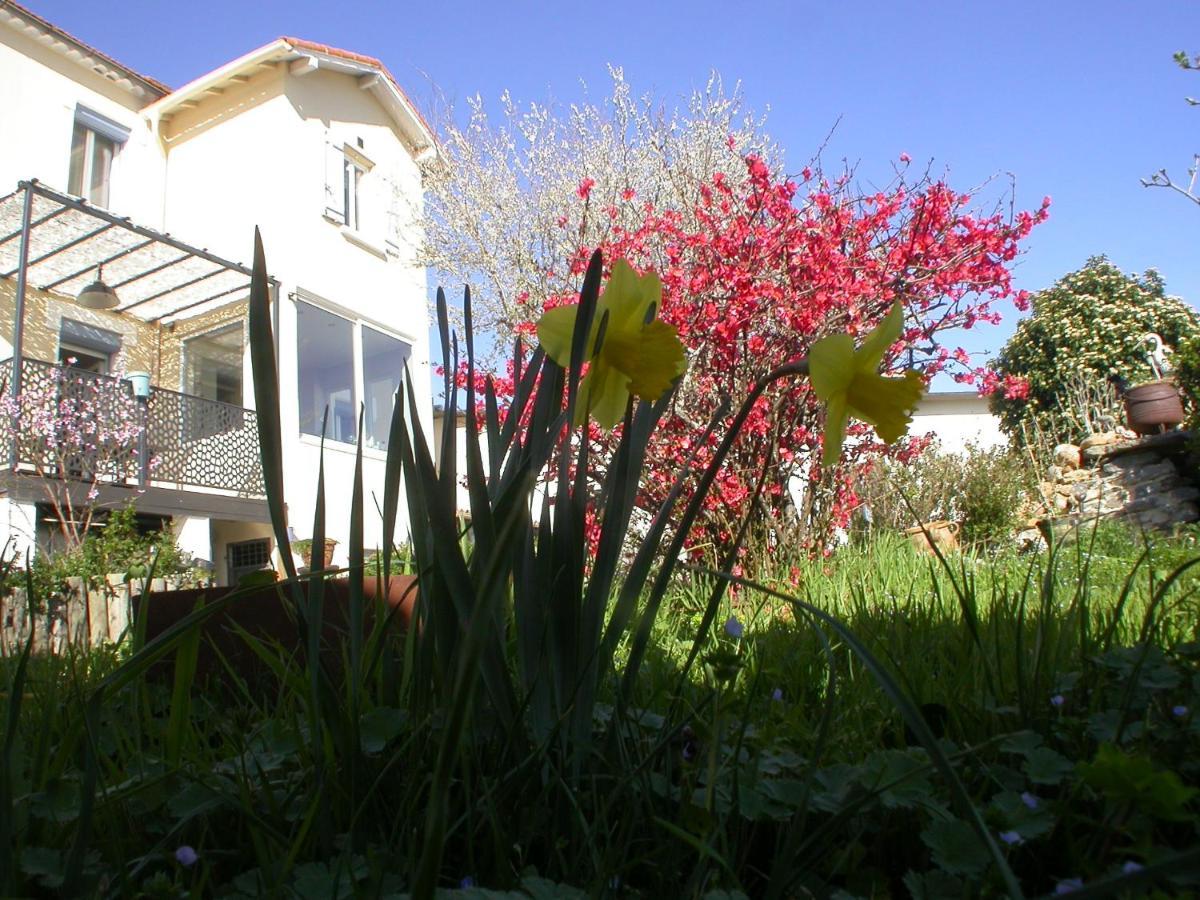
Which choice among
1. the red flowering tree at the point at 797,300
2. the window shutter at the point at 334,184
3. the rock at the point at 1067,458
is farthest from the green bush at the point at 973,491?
the window shutter at the point at 334,184

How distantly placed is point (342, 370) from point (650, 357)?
38.4ft

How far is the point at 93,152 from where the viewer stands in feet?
34.6

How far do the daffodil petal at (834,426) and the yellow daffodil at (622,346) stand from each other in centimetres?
14

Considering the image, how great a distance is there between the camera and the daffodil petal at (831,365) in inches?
29.8

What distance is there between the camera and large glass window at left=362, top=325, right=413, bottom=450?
1228 centimetres

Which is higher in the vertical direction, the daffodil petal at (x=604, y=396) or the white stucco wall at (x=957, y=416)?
the white stucco wall at (x=957, y=416)

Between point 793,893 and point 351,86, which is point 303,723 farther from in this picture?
point 351,86

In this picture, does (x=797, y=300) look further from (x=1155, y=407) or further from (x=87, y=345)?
(x=87, y=345)

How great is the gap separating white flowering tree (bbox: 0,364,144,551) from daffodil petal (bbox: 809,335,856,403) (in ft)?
28.0

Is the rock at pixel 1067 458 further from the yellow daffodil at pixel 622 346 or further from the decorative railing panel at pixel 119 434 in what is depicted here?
the yellow daffodil at pixel 622 346

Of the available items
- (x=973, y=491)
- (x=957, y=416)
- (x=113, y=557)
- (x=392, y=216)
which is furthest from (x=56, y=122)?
(x=957, y=416)

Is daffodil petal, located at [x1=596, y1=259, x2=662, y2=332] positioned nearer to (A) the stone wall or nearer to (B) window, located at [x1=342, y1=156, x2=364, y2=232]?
(A) the stone wall

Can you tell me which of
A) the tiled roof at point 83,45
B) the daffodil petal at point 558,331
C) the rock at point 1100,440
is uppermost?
the tiled roof at point 83,45

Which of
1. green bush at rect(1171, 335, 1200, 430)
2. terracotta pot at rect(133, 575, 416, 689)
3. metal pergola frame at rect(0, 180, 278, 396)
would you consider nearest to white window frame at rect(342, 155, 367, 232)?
metal pergola frame at rect(0, 180, 278, 396)
